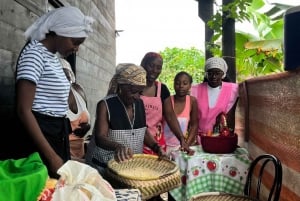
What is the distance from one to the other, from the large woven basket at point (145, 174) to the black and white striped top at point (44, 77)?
0.43 meters

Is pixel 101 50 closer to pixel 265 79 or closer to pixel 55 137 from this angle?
pixel 265 79

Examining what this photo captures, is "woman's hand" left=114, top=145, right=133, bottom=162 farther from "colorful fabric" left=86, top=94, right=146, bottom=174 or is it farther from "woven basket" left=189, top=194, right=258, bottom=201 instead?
"woven basket" left=189, top=194, right=258, bottom=201

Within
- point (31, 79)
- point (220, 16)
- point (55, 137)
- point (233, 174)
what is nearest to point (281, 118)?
point (233, 174)

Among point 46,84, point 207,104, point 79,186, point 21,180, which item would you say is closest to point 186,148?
point 207,104

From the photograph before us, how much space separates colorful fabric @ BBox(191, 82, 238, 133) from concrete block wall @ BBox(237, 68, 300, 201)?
0.14 metres

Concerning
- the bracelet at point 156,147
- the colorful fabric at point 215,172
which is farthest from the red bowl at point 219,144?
the bracelet at point 156,147

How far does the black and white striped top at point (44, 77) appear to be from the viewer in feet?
5.48

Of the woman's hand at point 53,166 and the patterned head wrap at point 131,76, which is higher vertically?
the patterned head wrap at point 131,76

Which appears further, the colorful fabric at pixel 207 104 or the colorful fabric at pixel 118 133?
the colorful fabric at pixel 207 104

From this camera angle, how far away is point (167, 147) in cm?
321

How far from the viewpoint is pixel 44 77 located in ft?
5.70

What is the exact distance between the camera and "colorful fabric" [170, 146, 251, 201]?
2811 millimetres

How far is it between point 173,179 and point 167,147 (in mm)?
1363

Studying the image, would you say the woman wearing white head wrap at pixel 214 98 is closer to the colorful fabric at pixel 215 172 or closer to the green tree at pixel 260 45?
the colorful fabric at pixel 215 172
